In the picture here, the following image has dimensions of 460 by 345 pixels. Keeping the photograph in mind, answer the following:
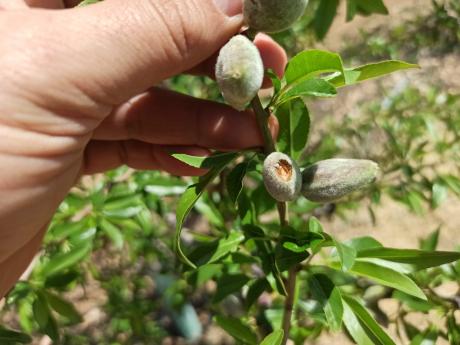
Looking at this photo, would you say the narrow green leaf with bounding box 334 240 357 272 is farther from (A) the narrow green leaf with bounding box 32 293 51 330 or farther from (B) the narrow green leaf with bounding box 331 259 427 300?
(A) the narrow green leaf with bounding box 32 293 51 330

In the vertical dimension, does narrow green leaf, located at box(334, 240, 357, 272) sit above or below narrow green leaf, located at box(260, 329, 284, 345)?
above

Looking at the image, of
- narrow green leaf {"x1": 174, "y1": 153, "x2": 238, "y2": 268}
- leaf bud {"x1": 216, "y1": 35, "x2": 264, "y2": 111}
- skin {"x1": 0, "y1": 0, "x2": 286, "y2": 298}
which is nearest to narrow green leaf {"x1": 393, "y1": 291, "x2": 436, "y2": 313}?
skin {"x1": 0, "y1": 0, "x2": 286, "y2": 298}

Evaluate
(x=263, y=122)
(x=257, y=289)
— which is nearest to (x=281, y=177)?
(x=263, y=122)

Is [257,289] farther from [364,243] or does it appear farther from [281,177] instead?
[281,177]

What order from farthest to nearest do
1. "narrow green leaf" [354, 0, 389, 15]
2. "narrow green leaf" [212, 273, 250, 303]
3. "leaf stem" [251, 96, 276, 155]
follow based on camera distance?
"narrow green leaf" [212, 273, 250, 303] → "narrow green leaf" [354, 0, 389, 15] → "leaf stem" [251, 96, 276, 155]

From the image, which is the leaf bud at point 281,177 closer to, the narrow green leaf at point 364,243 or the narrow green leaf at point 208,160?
the narrow green leaf at point 208,160

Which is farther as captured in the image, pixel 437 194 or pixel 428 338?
pixel 437 194

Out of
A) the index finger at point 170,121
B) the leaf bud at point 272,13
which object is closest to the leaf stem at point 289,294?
the index finger at point 170,121
